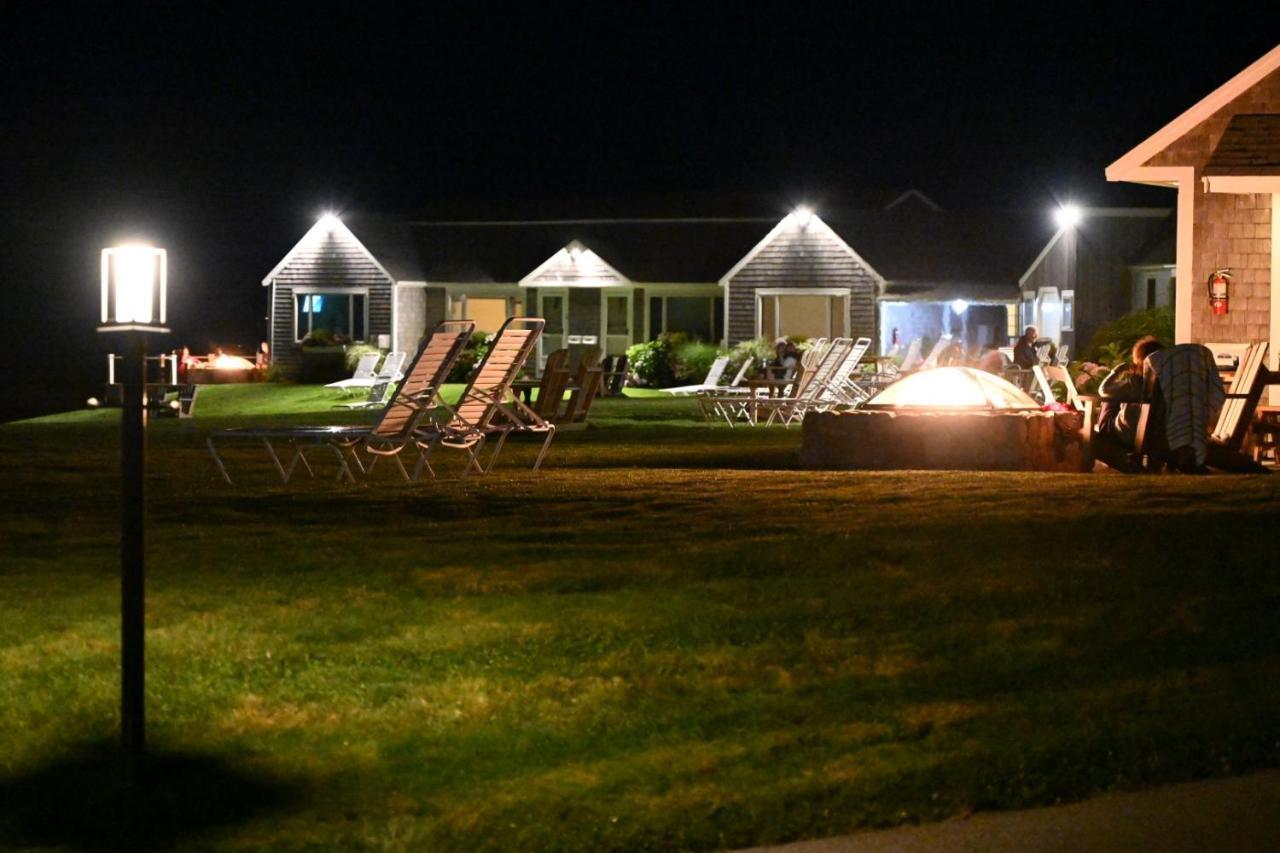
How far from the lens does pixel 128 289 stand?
6051 mm

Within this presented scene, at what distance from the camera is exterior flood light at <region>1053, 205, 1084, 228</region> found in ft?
158

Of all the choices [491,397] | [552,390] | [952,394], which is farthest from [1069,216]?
[491,397]

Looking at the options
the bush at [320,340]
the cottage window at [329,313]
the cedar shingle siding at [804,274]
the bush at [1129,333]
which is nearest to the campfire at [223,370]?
the bush at [320,340]

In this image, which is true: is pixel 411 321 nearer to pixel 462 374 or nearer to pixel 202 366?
pixel 202 366

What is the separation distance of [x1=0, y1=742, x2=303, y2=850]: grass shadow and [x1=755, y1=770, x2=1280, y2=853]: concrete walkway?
1.75m

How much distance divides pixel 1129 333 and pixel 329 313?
102 feet

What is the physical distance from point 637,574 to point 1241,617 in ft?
8.83

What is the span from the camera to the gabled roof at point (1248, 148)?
19047mm

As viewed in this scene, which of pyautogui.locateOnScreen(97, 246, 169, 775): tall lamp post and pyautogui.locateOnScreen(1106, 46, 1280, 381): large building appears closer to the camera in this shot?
pyautogui.locateOnScreen(97, 246, 169, 775): tall lamp post

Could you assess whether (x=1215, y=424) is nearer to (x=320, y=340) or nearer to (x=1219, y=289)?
(x=1219, y=289)

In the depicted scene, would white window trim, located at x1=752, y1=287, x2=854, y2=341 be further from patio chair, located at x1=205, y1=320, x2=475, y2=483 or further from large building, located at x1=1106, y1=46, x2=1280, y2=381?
patio chair, located at x1=205, y1=320, x2=475, y2=483

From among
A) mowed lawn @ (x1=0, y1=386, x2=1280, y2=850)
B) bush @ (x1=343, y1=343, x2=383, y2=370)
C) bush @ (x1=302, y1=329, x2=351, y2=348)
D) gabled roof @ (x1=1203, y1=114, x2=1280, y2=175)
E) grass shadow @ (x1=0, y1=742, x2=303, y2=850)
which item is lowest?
grass shadow @ (x1=0, y1=742, x2=303, y2=850)

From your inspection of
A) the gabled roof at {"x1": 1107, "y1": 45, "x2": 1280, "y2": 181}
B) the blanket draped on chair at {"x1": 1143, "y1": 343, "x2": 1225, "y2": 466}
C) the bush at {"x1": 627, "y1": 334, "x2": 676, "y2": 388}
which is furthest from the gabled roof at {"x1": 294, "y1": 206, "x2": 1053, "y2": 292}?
the blanket draped on chair at {"x1": 1143, "y1": 343, "x2": 1225, "y2": 466}

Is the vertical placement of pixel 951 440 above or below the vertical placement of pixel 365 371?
above
